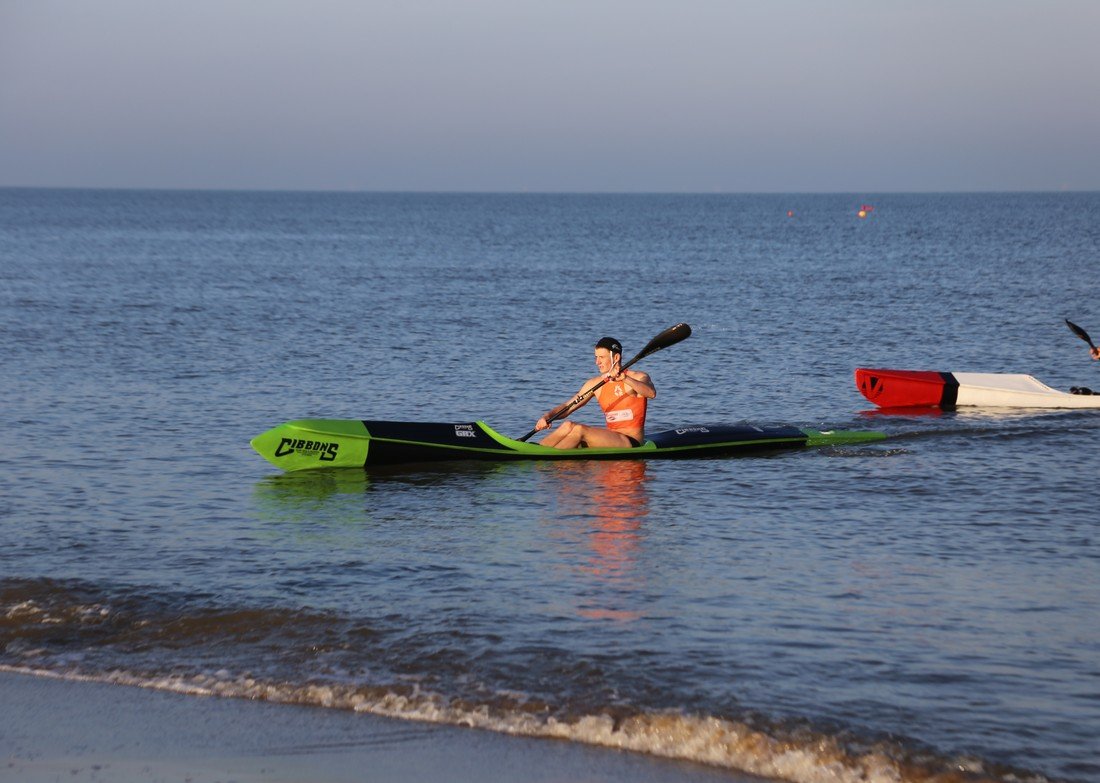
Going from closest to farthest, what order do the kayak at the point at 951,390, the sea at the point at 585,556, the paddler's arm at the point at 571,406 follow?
the sea at the point at 585,556 → the paddler's arm at the point at 571,406 → the kayak at the point at 951,390

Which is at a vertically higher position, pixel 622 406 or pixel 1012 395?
pixel 622 406

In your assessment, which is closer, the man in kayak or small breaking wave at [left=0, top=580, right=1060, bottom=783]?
small breaking wave at [left=0, top=580, right=1060, bottom=783]

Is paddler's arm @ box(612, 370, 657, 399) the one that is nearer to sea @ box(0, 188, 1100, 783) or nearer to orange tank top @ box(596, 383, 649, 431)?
orange tank top @ box(596, 383, 649, 431)

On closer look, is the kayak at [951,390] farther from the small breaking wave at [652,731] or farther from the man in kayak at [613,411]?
the small breaking wave at [652,731]

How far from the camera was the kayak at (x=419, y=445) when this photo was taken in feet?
42.4

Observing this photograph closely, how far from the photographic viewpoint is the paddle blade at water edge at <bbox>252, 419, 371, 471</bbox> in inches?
505

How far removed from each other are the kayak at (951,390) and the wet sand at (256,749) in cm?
1190

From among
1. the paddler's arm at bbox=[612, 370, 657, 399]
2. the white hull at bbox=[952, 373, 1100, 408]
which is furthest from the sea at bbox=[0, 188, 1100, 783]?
the paddler's arm at bbox=[612, 370, 657, 399]

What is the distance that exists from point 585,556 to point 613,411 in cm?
385

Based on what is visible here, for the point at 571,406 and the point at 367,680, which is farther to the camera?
the point at 571,406

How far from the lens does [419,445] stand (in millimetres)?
13102

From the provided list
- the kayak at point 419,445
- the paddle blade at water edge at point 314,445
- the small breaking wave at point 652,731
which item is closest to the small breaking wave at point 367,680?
the small breaking wave at point 652,731

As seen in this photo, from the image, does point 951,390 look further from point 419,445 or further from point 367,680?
point 367,680

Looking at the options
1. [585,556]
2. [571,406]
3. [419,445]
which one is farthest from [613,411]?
[585,556]
